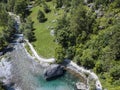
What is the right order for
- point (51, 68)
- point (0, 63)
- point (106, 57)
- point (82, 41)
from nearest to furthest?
point (106, 57)
point (51, 68)
point (82, 41)
point (0, 63)

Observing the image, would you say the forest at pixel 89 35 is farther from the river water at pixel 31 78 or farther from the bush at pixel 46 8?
the river water at pixel 31 78

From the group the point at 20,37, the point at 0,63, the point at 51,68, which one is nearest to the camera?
the point at 51,68

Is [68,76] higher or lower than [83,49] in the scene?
lower

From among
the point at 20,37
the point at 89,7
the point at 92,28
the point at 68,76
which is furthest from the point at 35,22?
the point at 68,76

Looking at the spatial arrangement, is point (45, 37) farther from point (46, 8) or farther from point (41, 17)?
point (46, 8)

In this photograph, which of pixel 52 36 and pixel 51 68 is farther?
pixel 52 36

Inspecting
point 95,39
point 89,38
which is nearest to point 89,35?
point 89,38

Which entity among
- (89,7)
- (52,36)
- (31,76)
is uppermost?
(89,7)

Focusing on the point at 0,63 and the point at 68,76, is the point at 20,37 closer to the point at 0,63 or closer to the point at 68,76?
the point at 0,63
